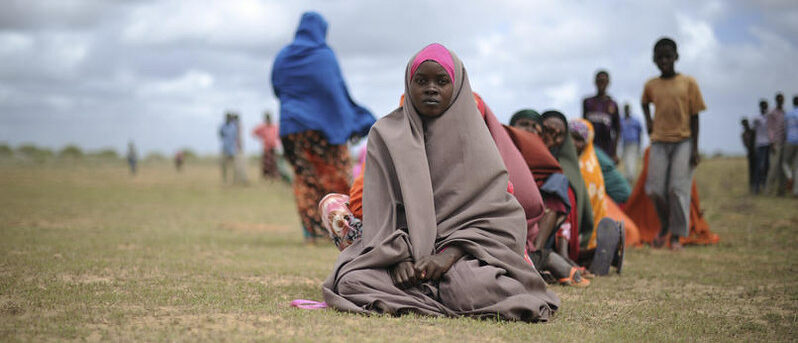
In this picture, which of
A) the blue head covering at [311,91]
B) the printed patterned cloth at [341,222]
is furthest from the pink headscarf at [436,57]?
the blue head covering at [311,91]

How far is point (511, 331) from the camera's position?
134 inches

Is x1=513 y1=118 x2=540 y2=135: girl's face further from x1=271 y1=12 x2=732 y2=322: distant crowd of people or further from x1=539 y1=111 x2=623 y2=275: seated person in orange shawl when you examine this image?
x1=539 y1=111 x2=623 y2=275: seated person in orange shawl

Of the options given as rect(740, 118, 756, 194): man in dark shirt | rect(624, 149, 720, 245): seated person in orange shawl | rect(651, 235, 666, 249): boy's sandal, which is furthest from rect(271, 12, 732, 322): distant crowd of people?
rect(740, 118, 756, 194): man in dark shirt

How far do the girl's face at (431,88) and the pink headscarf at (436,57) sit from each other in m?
0.03

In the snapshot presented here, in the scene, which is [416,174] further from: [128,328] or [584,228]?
[584,228]

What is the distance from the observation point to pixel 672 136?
7.89 m

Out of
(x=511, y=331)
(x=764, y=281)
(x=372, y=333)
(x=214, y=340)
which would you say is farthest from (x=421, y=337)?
(x=764, y=281)

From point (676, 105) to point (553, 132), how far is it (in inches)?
97.9

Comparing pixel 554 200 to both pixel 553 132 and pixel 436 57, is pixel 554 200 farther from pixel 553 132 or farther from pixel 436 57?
pixel 436 57

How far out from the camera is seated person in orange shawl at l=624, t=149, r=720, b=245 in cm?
866

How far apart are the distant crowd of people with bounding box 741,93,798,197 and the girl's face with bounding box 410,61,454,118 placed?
14.1 metres

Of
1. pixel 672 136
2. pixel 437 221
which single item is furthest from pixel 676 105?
pixel 437 221

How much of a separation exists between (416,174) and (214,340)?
156cm

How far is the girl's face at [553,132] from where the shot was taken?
20.3 feet
